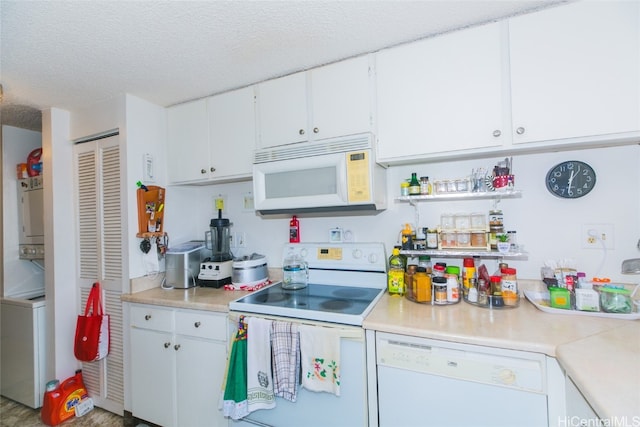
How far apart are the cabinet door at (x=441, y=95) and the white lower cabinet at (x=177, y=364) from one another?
1.44 meters

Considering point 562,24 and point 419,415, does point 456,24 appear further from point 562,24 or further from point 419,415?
point 419,415

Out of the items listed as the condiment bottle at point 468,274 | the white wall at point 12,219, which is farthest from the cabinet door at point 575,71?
the white wall at point 12,219

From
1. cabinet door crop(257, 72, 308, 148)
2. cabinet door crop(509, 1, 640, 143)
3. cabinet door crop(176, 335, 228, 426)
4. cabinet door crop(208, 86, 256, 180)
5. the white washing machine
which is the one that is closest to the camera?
cabinet door crop(509, 1, 640, 143)

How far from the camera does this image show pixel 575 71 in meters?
1.23

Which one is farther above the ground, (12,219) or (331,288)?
(12,219)

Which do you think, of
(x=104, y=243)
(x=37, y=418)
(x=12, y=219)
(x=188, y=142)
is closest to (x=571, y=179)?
(x=188, y=142)

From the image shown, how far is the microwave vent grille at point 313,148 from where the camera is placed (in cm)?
156

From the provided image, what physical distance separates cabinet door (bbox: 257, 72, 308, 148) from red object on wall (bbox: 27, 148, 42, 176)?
2020 millimetres

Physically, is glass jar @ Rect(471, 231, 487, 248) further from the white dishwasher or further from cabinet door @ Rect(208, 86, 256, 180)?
cabinet door @ Rect(208, 86, 256, 180)

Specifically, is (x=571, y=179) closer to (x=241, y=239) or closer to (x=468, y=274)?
(x=468, y=274)

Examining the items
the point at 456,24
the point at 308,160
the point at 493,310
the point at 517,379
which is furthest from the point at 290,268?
the point at 456,24

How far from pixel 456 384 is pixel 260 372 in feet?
2.99

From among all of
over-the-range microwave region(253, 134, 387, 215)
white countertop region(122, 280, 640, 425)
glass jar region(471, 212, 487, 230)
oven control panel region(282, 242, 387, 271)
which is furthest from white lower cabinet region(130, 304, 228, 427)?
glass jar region(471, 212, 487, 230)

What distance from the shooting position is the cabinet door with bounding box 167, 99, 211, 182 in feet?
6.77
